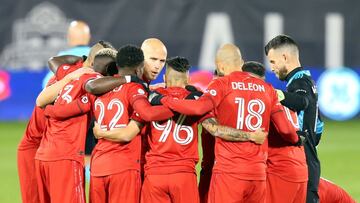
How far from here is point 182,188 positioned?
7.64m

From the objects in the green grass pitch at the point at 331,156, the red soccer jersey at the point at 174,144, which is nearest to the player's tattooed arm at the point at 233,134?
the red soccer jersey at the point at 174,144

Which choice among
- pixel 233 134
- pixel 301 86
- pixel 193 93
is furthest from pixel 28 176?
pixel 301 86

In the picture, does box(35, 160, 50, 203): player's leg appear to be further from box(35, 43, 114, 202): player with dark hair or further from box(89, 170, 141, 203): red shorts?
box(89, 170, 141, 203): red shorts

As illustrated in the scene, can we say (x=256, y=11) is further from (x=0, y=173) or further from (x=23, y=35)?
(x=0, y=173)

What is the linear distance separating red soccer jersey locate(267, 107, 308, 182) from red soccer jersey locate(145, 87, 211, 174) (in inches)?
32.8

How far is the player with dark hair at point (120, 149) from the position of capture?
769 cm

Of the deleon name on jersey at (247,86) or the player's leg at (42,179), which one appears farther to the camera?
the player's leg at (42,179)

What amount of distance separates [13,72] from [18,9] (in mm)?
1649

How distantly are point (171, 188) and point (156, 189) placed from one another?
133 millimetres

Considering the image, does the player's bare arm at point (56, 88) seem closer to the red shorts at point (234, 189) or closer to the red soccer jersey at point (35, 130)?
the red soccer jersey at point (35, 130)

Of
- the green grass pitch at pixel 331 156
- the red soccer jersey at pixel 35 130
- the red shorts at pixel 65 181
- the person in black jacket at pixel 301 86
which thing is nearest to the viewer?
the red shorts at pixel 65 181

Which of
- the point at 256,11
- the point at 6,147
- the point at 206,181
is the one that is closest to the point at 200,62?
the point at 256,11

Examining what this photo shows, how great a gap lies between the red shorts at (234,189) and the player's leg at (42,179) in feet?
5.26

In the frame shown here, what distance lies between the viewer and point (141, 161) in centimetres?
801
